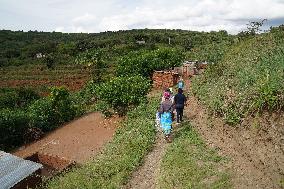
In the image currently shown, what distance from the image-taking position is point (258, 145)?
936 cm

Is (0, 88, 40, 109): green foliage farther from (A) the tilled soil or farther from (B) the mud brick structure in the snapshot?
(A) the tilled soil

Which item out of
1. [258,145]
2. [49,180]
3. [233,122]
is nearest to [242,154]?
[258,145]

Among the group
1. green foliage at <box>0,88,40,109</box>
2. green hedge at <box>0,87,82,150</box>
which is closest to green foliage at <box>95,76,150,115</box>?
green hedge at <box>0,87,82,150</box>

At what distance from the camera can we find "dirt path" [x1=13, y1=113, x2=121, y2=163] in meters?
16.2

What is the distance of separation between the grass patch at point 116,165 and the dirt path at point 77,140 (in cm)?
277

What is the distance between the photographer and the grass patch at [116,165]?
1014 centimetres

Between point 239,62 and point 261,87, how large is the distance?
460 centimetres

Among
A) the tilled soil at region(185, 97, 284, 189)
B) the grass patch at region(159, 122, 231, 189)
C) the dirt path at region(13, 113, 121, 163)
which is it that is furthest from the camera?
the dirt path at region(13, 113, 121, 163)

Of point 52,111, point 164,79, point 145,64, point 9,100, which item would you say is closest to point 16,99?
point 9,100

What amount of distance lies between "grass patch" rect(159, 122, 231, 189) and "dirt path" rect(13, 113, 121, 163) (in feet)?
17.7

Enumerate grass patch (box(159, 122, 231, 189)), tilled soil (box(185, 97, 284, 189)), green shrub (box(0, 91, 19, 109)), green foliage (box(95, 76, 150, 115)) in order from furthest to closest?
green shrub (box(0, 91, 19, 109)) → green foliage (box(95, 76, 150, 115)) → grass patch (box(159, 122, 231, 189)) → tilled soil (box(185, 97, 284, 189))

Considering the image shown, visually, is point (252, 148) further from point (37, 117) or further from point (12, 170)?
point (37, 117)

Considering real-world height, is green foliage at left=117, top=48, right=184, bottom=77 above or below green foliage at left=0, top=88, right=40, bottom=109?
above

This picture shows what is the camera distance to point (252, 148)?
9391mm
